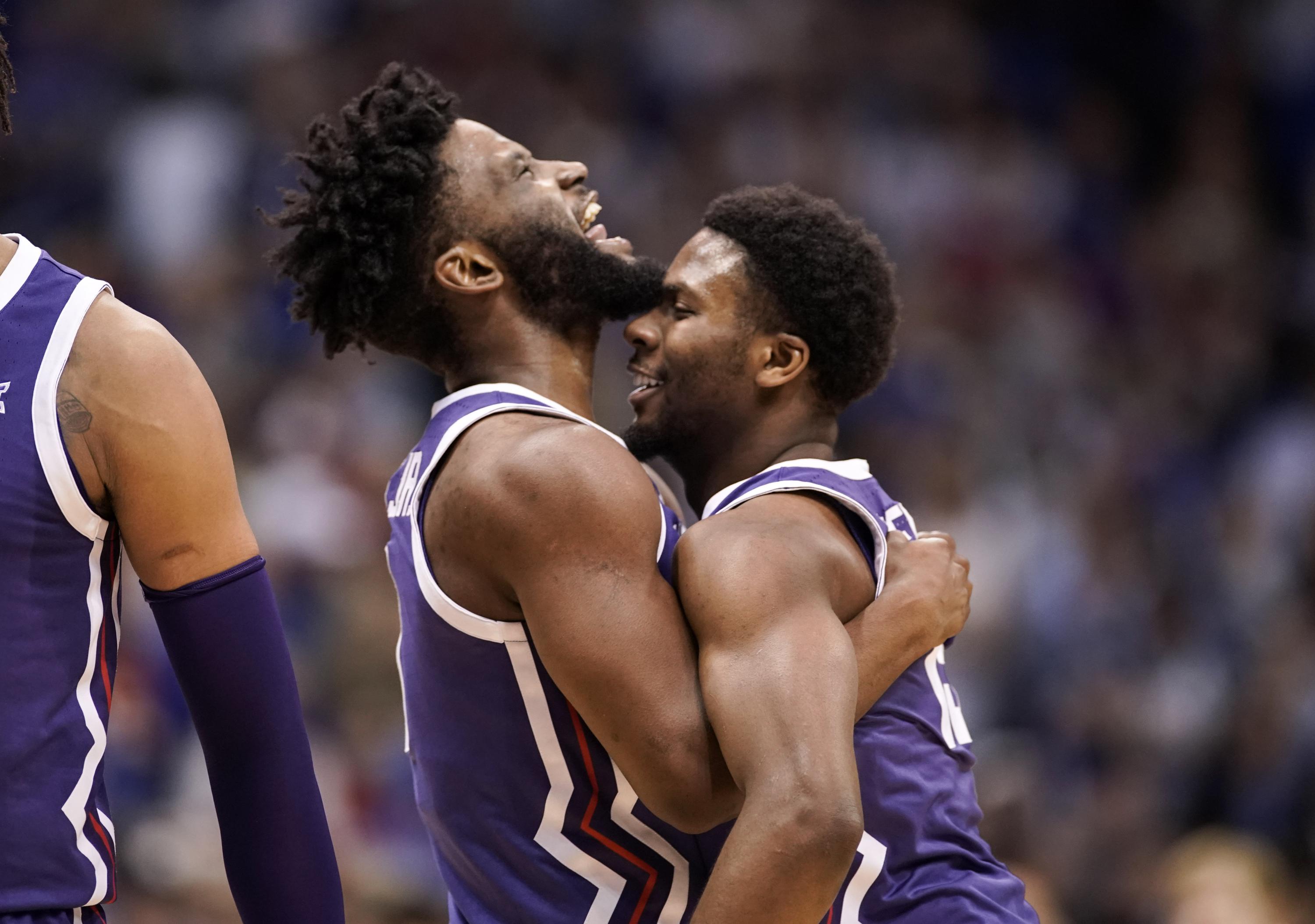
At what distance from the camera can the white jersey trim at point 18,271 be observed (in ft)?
6.81

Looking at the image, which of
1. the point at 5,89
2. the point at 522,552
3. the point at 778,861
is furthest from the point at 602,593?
the point at 5,89

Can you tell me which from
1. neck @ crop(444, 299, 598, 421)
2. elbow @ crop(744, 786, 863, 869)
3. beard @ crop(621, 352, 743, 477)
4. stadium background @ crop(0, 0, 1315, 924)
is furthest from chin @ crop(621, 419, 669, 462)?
stadium background @ crop(0, 0, 1315, 924)

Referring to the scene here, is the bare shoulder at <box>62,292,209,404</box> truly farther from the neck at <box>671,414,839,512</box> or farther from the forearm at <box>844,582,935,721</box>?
the neck at <box>671,414,839,512</box>

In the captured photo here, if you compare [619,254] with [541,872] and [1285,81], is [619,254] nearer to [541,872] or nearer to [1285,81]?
[541,872]

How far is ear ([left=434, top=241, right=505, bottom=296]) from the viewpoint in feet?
10.9

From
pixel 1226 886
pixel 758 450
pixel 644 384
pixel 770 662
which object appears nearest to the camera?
pixel 770 662

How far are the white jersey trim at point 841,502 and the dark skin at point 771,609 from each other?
0.8 inches

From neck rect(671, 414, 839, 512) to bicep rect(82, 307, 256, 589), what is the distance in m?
1.38

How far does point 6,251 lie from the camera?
2.14 metres

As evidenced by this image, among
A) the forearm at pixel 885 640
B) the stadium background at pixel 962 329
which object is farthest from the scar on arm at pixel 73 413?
the stadium background at pixel 962 329

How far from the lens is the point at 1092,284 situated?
32.3 ft

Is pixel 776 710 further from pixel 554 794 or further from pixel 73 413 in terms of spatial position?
pixel 73 413

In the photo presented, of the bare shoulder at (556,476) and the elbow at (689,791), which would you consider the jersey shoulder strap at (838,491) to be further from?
the elbow at (689,791)

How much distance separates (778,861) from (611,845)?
0.49 m
